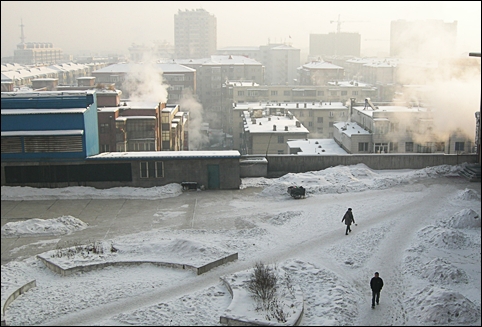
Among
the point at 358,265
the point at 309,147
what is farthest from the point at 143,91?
the point at 358,265

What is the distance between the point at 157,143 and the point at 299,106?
2195cm

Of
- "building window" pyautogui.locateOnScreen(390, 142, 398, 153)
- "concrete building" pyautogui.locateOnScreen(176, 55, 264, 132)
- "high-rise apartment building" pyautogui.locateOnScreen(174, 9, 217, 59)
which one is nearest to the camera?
"building window" pyautogui.locateOnScreen(390, 142, 398, 153)

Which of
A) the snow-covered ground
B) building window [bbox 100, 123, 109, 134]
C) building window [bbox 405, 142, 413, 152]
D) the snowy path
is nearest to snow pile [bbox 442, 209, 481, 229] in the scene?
the snow-covered ground

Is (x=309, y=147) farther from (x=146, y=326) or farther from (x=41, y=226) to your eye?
(x=146, y=326)

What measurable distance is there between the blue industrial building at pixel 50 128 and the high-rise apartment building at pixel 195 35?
72574mm

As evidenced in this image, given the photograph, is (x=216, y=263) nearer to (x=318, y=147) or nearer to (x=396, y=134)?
(x=318, y=147)

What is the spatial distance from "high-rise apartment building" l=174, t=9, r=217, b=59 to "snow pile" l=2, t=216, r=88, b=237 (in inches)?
3023

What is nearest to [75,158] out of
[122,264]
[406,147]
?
[122,264]

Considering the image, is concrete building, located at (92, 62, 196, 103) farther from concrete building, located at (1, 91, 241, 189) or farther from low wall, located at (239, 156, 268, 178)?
concrete building, located at (1, 91, 241, 189)

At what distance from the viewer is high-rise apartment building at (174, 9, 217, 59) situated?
92188mm

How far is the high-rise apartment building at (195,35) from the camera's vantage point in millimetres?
92188

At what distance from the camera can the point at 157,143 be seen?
109 feet

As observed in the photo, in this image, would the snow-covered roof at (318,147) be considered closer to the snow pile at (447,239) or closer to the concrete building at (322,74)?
the snow pile at (447,239)

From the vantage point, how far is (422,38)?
6081 cm
